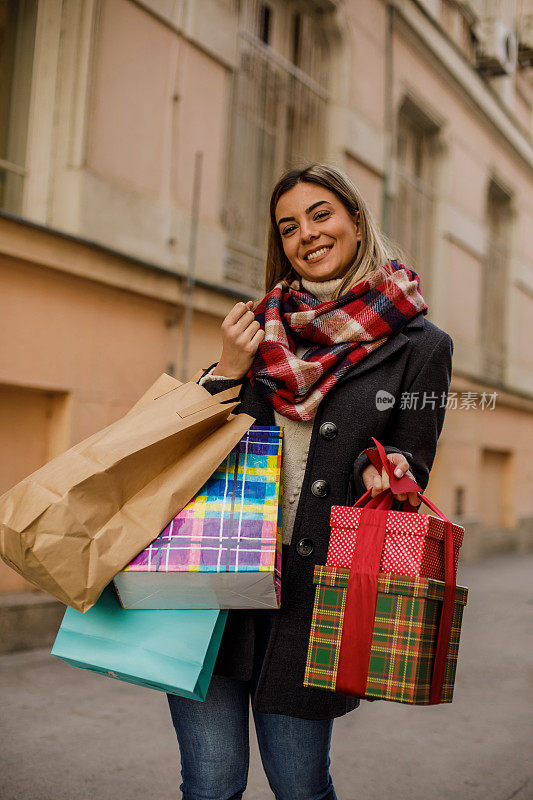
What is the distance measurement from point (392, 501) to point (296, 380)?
1.12 feet

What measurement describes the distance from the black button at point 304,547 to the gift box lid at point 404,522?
194mm

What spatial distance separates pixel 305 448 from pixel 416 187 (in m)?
9.80

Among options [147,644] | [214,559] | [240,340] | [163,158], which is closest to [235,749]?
[147,644]

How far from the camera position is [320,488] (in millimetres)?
1861

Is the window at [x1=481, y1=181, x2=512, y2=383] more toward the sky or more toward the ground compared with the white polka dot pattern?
more toward the sky

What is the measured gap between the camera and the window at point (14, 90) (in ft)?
18.7

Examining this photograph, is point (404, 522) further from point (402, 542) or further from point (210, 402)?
point (210, 402)

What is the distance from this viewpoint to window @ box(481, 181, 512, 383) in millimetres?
13180

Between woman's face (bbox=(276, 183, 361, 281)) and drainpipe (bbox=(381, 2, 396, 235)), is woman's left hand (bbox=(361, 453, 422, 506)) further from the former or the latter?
drainpipe (bbox=(381, 2, 396, 235))

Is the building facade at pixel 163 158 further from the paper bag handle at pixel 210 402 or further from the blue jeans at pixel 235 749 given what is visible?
the blue jeans at pixel 235 749

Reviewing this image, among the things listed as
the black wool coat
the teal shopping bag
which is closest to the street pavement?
the black wool coat

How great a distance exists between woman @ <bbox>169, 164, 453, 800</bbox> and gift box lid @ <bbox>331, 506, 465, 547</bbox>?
156 mm

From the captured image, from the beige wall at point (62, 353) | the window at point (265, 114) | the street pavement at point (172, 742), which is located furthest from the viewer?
the window at point (265, 114)

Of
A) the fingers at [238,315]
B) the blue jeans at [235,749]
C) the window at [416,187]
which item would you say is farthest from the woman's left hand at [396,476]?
the window at [416,187]
